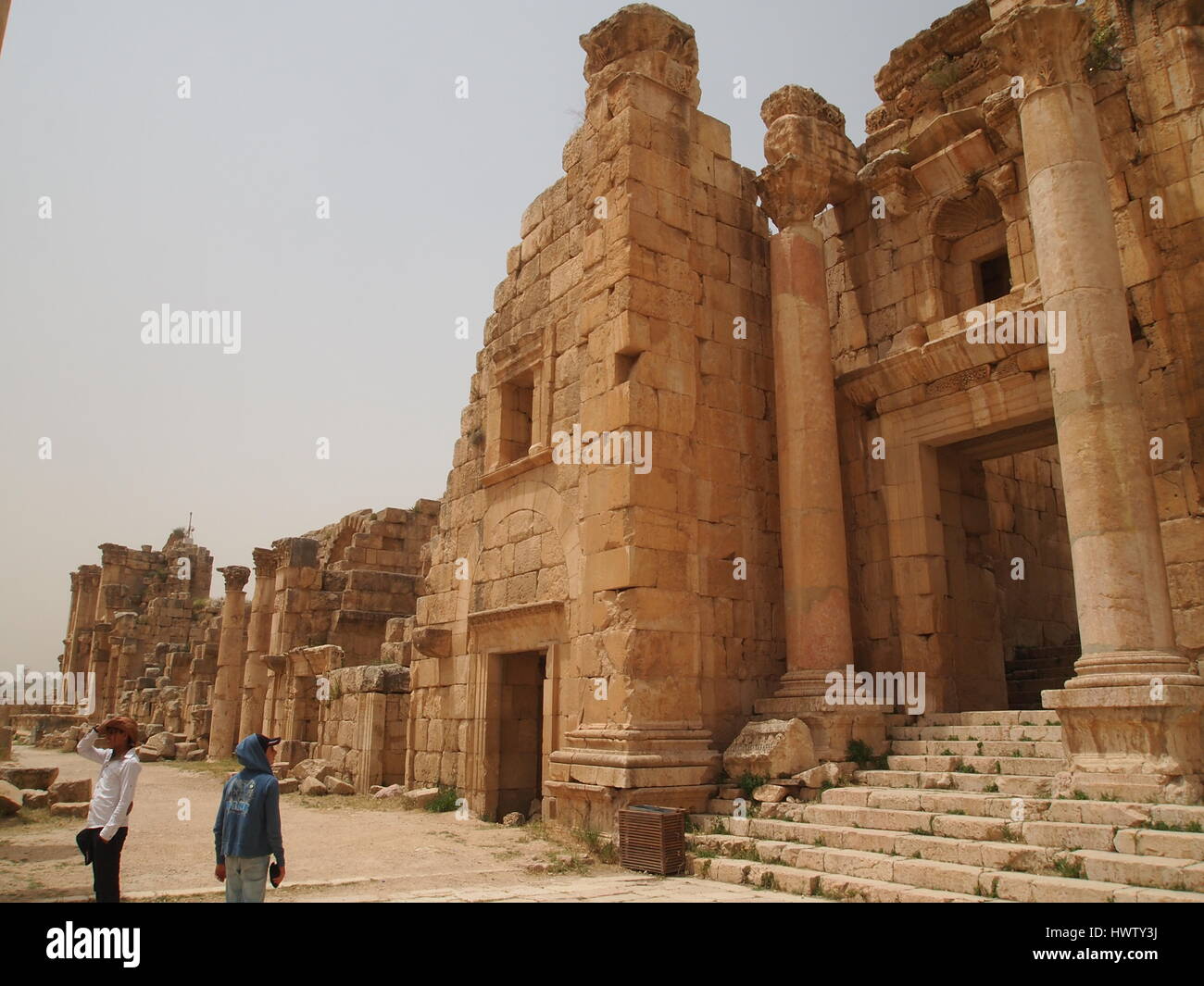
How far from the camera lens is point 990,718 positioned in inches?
347

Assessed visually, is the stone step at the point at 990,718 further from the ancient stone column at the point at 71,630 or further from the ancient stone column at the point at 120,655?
the ancient stone column at the point at 71,630

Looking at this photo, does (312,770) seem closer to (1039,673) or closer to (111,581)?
(1039,673)

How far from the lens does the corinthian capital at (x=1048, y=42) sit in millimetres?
8172

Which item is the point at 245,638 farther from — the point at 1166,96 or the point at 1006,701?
the point at 1166,96

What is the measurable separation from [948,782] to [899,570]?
9.47 ft

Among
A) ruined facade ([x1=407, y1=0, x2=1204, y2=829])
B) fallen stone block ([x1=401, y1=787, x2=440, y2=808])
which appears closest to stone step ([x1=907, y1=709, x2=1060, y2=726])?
ruined facade ([x1=407, y1=0, x2=1204, y2=829])

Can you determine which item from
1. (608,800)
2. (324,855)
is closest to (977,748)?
(608,800)

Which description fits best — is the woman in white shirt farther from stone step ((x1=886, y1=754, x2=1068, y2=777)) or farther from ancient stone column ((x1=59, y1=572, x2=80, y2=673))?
ancient stone column ((x1=59, y1=572, x2=80, y2=673))

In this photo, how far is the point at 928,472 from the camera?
10.4 m

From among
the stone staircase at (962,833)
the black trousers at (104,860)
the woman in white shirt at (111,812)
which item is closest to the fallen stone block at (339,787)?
the stone staircase at (962,833)

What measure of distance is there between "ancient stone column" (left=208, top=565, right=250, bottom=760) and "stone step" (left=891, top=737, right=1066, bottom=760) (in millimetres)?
19118

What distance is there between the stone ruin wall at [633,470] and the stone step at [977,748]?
167 centimetres

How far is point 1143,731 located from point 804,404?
483 centimetres
